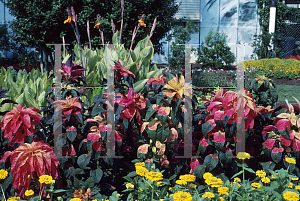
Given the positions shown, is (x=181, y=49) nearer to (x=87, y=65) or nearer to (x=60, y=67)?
(x=87, y=65)

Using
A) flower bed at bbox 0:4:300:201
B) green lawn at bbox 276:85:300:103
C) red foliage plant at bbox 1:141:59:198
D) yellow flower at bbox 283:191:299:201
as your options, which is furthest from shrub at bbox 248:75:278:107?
green lawn at bbox 276:85:300:103

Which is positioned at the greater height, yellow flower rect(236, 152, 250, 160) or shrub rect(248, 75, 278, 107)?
shrub rect(248, 75, 278, 107)

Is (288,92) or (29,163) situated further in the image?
(288,92)

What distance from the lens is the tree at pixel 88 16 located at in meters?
5.92

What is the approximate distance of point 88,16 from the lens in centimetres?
599

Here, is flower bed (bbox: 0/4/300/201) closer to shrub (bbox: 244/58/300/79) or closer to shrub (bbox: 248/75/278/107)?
shrub (bbox: 248/75/278/107)

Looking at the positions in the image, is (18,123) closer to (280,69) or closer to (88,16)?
(88,16)

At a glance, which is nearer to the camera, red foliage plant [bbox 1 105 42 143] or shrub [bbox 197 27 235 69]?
red foliage plant [bbox 1 105 42 143]

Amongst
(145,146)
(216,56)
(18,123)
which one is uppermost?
(216,56)

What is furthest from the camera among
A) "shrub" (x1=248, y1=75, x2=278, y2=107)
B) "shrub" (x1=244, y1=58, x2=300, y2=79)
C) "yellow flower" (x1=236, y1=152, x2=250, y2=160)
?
"shrub" (x1=244, y1=58, x2=300, y2=79)

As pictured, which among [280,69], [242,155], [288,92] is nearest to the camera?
[242,155]

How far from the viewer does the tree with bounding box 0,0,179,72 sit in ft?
19.4

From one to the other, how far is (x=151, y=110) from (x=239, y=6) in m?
13.3

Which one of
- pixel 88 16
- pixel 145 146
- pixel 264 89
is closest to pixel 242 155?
pixel 145 146
